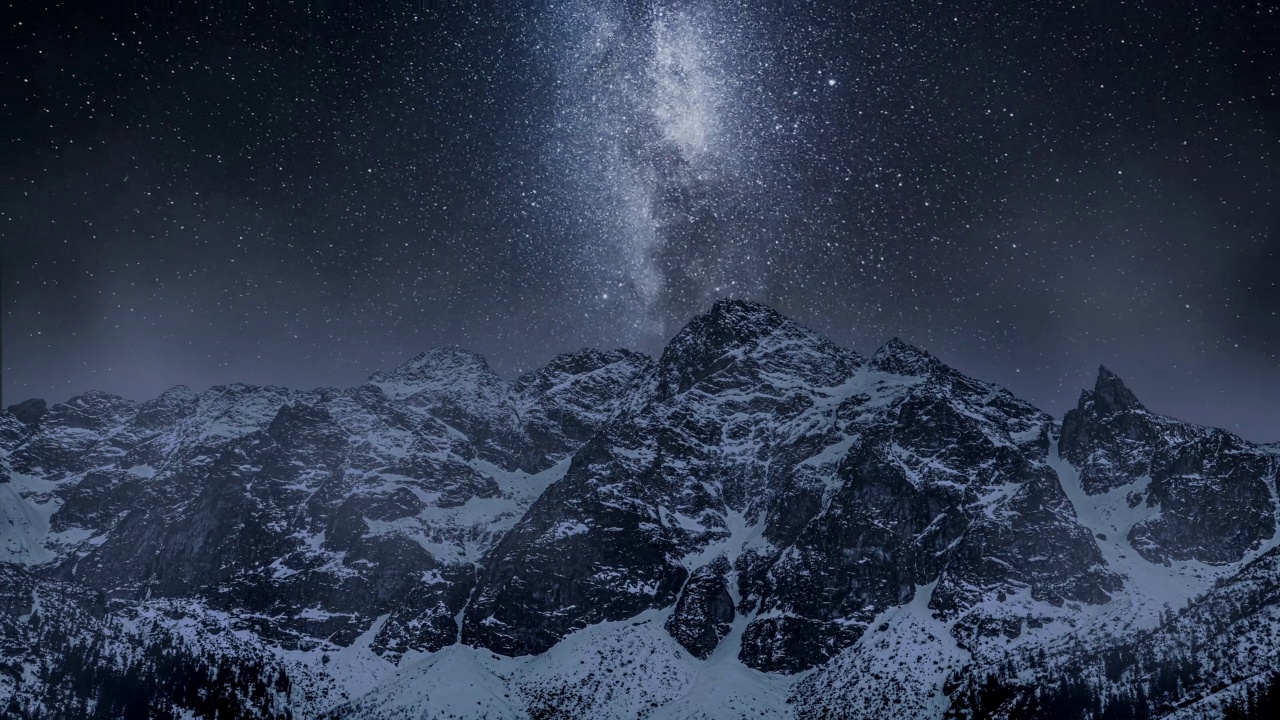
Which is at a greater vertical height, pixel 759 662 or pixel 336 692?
pixel 759 662

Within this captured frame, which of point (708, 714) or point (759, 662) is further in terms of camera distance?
point (759, 662)

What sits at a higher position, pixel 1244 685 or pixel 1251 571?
pixel 1251 571

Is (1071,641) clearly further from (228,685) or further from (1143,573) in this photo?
(228,685)

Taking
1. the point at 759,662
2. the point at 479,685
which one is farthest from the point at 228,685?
the point at 759,662

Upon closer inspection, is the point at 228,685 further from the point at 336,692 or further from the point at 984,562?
the point at 984,562

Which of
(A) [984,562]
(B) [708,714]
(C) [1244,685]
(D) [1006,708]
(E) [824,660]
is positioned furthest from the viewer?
(A) [984,562]

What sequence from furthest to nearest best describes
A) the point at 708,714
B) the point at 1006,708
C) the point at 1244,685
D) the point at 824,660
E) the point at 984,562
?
the point at 984,562, the point at 824,660, the point at 708,714, the point at 1006,708, the point at 1244,685

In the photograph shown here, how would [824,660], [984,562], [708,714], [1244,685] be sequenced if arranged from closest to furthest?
1. [1244,685]
2. [708,714]
3. [824,660]
4. [984,562]

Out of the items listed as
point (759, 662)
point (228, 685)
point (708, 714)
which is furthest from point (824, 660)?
point (228, 685)

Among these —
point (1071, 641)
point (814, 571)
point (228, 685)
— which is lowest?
point (228, 685)
